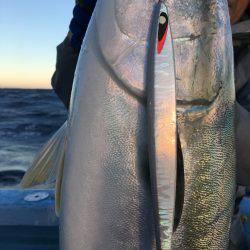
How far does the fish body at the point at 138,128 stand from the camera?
1205 mm

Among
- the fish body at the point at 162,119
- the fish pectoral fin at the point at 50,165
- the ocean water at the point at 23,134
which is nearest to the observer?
the fish body at the point at 162,119

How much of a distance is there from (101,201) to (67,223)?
6.0 inches

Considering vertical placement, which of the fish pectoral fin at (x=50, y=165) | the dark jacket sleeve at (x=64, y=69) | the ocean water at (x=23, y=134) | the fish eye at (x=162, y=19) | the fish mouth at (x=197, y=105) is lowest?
the ocean water at (x=23, y=134)

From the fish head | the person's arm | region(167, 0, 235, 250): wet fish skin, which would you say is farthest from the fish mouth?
the person's arm

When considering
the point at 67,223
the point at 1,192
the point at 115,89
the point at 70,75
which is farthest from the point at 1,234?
the point at 115,89

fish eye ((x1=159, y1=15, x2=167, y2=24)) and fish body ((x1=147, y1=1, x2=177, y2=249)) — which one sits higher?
fish eye ((x1=159, y1=15, x2=167, y2=24))

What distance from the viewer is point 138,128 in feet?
4.02

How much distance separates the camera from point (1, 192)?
3.70 meters

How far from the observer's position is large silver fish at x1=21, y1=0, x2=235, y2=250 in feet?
3.95

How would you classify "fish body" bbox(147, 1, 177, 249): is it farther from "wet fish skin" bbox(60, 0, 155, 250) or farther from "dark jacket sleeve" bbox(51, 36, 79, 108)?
Answer: "dark jacket sleeve" bbox(51, 36, 79, 108)

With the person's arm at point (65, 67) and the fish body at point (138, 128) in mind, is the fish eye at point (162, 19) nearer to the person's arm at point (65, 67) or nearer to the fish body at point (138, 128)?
the fish body at point (138, 128)

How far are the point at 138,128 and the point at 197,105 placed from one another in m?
0.17

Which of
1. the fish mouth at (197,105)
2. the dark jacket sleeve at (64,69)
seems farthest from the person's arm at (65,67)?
the fish mouth at (197,105)

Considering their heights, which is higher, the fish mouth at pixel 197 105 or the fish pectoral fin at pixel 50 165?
the fish mouth at pixel 197 105
